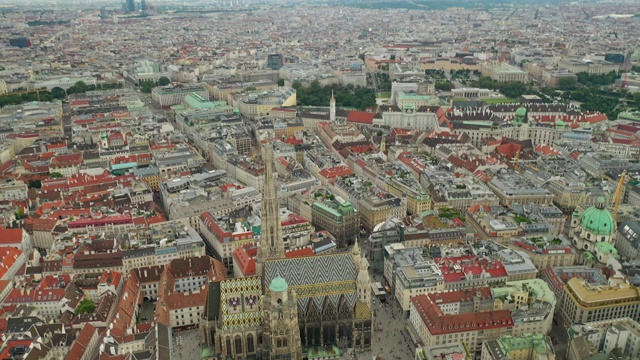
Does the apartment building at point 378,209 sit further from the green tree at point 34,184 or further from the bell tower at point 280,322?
the green tree at point 34,184

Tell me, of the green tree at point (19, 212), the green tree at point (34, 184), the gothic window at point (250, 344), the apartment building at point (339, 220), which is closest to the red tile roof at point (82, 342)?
the gothic window at point (250, 344)

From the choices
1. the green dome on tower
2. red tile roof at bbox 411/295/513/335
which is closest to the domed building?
red tile roof at bbox 411/295/513/335

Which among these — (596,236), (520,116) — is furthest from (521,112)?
(596,236)

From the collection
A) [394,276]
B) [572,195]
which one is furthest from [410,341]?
[572,195]

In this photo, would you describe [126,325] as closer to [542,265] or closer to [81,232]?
[81,232]

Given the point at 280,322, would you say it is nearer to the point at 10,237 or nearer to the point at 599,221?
the point at 10,237

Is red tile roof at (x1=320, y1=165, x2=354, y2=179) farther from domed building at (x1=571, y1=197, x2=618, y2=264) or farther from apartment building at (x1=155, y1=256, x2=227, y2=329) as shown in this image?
domed building at (x1=571, y1=197, x2=618, y2=264)
